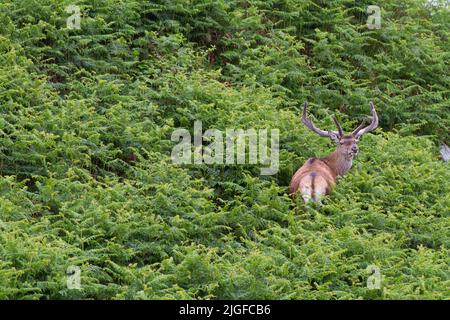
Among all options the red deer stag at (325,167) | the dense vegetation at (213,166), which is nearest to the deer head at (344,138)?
the red deer stag at (325,167)

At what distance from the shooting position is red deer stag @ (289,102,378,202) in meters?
13.6

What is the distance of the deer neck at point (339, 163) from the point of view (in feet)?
48.0

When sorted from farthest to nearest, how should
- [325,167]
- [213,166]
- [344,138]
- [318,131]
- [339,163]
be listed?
[318,131], [344,138], [339,163], [325,167], [213,166]

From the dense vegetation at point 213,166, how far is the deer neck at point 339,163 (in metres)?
0.39

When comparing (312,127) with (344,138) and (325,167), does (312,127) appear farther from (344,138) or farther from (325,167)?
(325,167)

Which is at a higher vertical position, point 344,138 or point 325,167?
point 344,138

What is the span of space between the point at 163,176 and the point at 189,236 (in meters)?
1.30

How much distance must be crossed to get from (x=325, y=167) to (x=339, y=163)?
0.38 meters

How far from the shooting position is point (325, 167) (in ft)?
47.2

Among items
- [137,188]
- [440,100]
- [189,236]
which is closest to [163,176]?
[137,188]

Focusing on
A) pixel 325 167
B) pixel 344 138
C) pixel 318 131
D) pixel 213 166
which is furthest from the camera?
pixel 318 131

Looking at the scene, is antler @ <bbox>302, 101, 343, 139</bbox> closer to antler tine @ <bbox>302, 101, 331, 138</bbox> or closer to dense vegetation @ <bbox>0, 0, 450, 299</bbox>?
antler tine @ <bbox>302, 101, 331, 138</bbox>

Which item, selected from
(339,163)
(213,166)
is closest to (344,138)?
(339,163)

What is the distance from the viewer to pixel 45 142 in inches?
530
